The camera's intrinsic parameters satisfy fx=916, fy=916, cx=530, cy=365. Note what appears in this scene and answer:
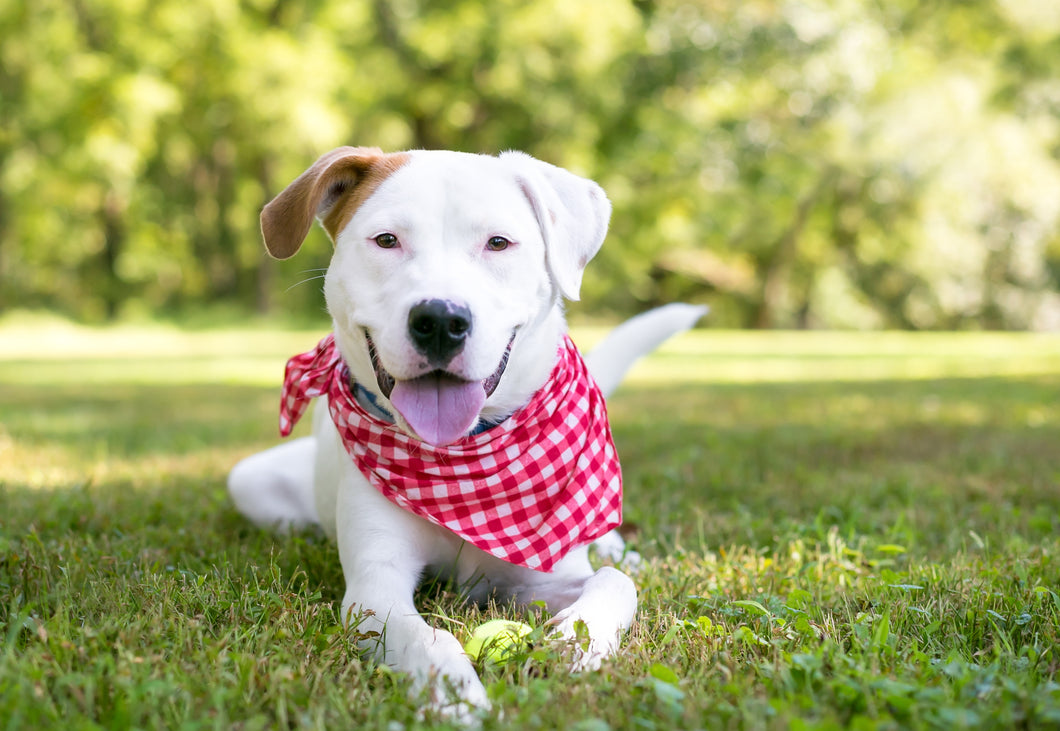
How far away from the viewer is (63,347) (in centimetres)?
1911

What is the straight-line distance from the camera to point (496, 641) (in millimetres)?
2354

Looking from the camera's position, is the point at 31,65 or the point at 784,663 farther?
the point at 31,65

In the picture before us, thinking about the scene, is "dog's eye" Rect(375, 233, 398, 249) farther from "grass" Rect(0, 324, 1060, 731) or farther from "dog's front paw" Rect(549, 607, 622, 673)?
"dog's front paw" Rect(549, 607, 622, 673)

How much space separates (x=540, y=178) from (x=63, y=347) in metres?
18.9

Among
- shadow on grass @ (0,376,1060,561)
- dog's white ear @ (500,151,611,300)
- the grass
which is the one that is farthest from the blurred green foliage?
dog's white ear @ (500,151,611,300)

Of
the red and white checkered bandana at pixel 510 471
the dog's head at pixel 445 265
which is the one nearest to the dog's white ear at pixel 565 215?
the dog's head at pixel 445 265

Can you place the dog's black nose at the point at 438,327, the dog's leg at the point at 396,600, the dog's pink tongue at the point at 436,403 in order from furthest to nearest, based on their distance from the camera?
the dog's pink tongue at the point at 436,403 → the dog's black nose at the point at 438,327 → the dog's leg at the point at 396,600

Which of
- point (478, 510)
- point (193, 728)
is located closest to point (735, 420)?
point (478, 510)

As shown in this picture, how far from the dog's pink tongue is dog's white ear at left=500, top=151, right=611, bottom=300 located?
1.45 ft

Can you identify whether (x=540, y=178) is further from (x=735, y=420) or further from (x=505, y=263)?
(x=735, y=420)

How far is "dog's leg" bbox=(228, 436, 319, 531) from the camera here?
13.0 feet

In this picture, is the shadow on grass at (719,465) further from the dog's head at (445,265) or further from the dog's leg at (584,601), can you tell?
the dog's head at (445,265)

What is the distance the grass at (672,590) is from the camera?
1.98m

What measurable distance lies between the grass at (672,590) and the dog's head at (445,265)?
2.17 feet
